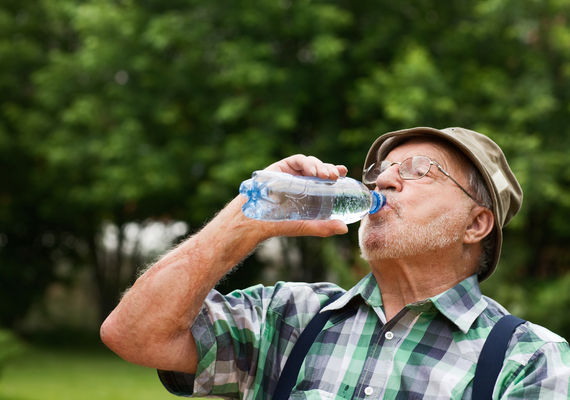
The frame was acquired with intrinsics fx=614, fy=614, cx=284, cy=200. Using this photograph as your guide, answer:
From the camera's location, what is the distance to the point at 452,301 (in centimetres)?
203

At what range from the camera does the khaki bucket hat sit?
220 cm

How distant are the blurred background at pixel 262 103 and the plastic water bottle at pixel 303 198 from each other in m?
5.00

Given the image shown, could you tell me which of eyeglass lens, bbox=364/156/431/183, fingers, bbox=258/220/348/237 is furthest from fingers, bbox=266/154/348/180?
eyeglass lens, bbox=364/156/431/183

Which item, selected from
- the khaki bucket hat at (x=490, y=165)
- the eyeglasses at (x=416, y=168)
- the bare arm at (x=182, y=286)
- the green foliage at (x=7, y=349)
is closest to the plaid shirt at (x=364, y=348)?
the bare arm at (x=182, y=286)

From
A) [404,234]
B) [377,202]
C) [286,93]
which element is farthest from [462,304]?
[286,93]

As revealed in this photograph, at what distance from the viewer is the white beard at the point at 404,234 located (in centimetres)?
212

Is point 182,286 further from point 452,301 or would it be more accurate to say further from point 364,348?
point 452,301

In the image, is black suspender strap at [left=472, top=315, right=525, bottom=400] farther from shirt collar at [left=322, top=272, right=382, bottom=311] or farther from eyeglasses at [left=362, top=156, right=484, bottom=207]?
eyeglasses at [left=362, top=156, right=484, bottom=207]

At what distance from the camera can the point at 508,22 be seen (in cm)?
946

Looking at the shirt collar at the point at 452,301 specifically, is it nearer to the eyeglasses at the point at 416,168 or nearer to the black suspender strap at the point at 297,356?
the black suspender strap at the point at 297,356

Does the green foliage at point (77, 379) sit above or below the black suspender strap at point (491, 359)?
below

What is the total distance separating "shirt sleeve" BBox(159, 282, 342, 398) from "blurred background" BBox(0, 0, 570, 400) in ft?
17.1

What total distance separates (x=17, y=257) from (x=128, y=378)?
5922 millimetres

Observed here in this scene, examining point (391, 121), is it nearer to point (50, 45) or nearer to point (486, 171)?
point (486, 171)
